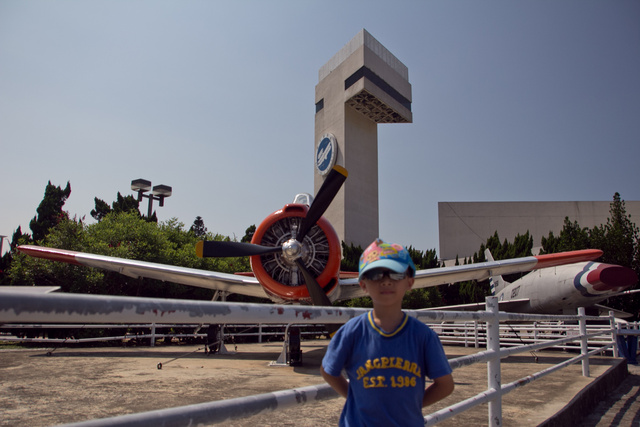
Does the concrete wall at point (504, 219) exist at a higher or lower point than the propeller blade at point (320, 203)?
higher

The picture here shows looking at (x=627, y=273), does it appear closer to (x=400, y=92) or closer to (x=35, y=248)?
(x=35, y=248)

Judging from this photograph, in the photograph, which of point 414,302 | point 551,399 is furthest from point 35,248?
point 414,302

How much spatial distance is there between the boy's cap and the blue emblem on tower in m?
40.9

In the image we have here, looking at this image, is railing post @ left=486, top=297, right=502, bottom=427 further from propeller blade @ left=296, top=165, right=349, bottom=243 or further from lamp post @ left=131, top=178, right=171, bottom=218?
lamp post @ left=131, top=178, right=171, bottom=218

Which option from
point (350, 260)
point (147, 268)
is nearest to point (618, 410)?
point (147, 268)

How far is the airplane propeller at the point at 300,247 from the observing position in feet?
25.5

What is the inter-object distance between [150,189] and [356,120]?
74.1 ft

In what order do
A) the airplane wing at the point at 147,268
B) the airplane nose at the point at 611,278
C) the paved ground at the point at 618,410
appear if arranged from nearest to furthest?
the paved ground at the point at 618,410, the airplane wing at the point at 147,268, the airplane nose at the point at 611,278

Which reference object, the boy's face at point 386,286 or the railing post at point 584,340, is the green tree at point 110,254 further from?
the boy's face at point 386,286

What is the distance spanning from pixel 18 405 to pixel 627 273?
47.3ft

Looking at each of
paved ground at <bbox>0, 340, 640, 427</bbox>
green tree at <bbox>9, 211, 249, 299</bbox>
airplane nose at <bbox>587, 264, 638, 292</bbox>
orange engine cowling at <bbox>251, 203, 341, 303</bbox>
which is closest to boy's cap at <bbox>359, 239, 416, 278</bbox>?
paved ground at <bbox>0, 340, 640, 427</bbox>

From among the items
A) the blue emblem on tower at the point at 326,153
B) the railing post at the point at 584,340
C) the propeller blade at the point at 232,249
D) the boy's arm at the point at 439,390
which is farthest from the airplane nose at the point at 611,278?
the blue emblem on tower at the point at 326,153

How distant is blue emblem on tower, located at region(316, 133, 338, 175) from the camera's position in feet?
141

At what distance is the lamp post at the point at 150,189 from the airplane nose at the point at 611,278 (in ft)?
100.0
